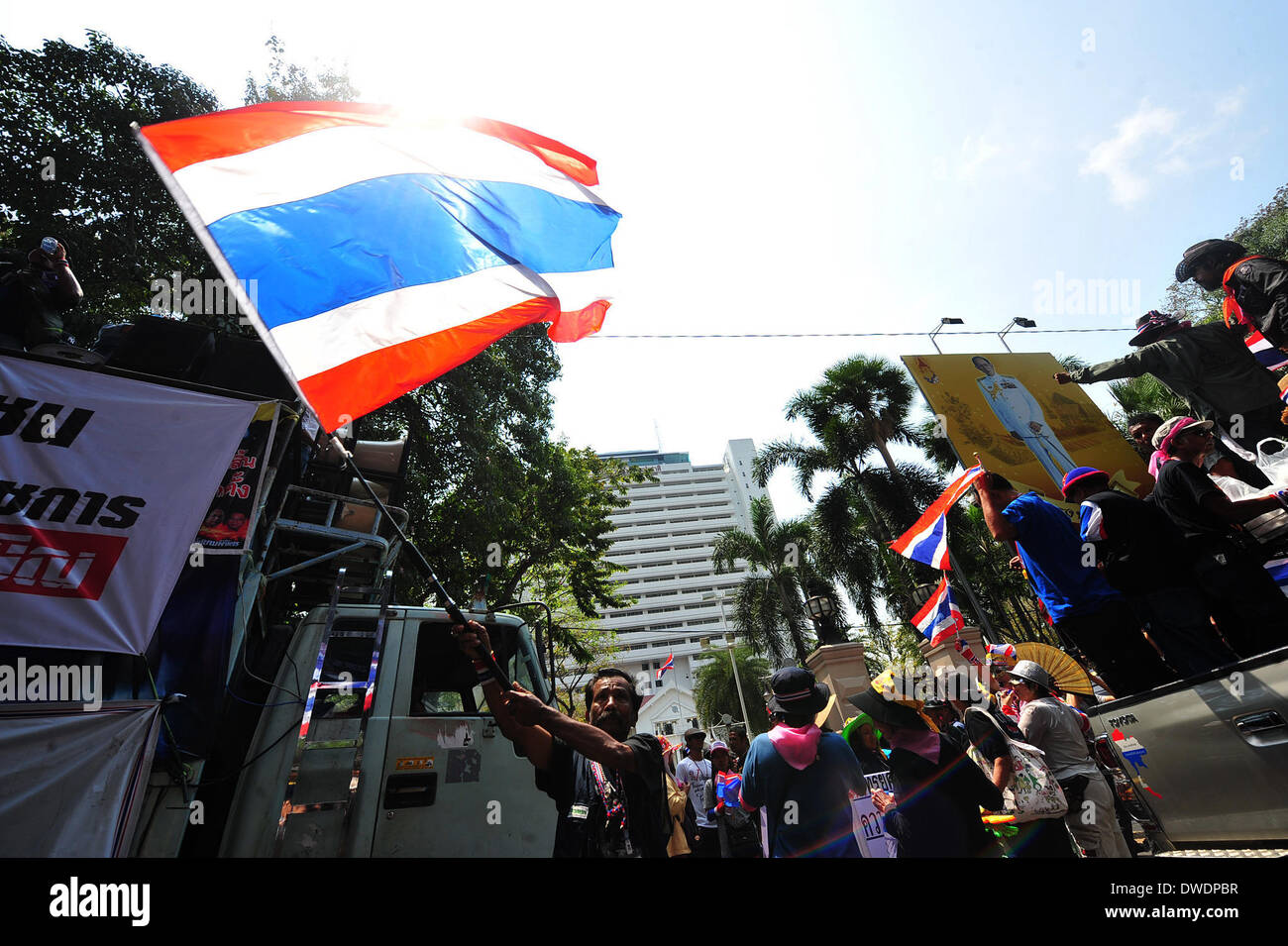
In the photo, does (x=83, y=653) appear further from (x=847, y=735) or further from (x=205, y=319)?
(x=205, y=319)

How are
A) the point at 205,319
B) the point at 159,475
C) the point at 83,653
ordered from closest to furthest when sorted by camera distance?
1. the point at 83,653
2. the point at 159,475
3. the point at 205,319

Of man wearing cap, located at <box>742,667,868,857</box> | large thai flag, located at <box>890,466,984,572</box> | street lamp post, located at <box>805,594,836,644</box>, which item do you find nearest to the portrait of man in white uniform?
street lamp post, located at <box>805,594,836,644</box>

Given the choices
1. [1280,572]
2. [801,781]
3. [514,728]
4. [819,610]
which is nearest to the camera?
[514,728]

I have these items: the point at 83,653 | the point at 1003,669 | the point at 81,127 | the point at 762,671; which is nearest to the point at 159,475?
the point at 83,653

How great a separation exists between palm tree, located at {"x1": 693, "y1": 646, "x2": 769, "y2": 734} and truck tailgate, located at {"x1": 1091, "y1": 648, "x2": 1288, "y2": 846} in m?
46.5

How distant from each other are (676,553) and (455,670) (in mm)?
123814

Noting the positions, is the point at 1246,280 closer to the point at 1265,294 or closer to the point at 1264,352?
the point at 1265,294

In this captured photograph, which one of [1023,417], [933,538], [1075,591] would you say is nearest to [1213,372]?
[933,538]

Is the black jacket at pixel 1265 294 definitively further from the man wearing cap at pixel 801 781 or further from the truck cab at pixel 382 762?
the truck cab at pixel 382 762

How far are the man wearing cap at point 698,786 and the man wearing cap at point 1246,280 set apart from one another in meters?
6.48

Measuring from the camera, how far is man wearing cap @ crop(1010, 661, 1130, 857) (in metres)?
3.89

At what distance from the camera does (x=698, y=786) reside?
7398 mm
